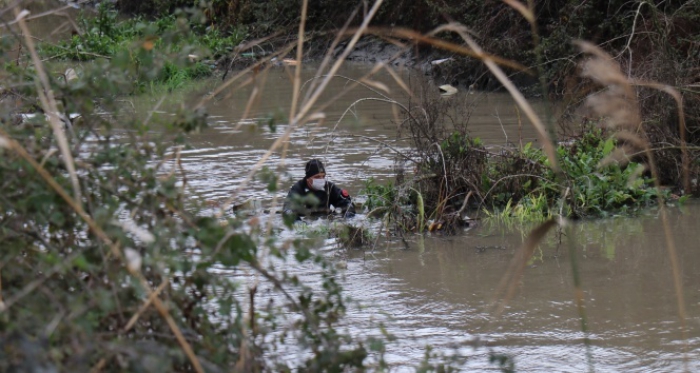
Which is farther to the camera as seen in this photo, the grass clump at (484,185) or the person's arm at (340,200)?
the person's arm at (340,200)

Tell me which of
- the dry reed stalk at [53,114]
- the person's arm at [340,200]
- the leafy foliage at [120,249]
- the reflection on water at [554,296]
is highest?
the dry reed stalk at [53,114]

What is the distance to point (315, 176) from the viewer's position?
906 cm

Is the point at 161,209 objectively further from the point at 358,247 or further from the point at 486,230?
the point at 486,230

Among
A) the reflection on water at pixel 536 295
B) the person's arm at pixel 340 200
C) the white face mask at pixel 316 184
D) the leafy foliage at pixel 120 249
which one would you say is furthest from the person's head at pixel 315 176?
the leafy foliage at pixel 120 249

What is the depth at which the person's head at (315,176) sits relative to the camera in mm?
9031

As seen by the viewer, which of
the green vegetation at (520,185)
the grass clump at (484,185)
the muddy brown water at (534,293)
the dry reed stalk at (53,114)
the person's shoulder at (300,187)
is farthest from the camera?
the person's shoulder at (300,187)

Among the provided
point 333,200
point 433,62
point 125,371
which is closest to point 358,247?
point 333,200

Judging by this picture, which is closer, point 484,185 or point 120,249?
point 120,249

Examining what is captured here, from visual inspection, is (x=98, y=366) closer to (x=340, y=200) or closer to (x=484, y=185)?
(x=340, y=200)

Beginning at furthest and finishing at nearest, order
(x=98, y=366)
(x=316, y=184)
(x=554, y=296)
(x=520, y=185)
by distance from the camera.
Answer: (x=520, y=185) < (x=316, y=184) < (x=554, y=296) < (x=98, y=366)

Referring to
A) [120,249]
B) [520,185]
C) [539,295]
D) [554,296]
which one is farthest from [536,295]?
[120,249]

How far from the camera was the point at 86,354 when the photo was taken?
2.25 m

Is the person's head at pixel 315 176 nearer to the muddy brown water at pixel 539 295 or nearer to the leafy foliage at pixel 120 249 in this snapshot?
the muddy brown water at pixel 539 295

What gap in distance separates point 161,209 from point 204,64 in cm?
1861
